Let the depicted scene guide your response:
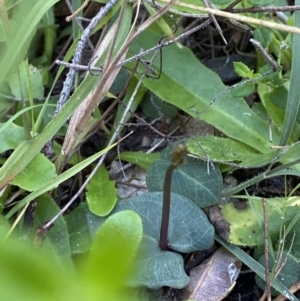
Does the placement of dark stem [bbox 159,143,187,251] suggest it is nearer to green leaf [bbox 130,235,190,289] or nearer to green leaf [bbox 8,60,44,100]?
green leaf [bbox 130,235,190,289]

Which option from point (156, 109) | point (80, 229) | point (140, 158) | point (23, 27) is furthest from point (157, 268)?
point (23, 27)

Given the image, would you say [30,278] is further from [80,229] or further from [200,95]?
[200,95]

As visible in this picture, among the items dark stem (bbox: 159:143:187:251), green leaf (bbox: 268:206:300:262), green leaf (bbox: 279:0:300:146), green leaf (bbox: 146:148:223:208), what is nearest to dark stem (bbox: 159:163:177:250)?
dark stem (bbox: 159:143:187:251)

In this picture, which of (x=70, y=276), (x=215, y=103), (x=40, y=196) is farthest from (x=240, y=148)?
(x=70, y=276)

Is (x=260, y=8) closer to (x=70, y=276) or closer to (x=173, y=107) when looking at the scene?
(x=173, y=107)

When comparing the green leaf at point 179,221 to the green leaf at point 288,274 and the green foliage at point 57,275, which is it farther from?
the green foliage at point 57,275

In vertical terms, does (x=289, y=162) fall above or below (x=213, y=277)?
above
